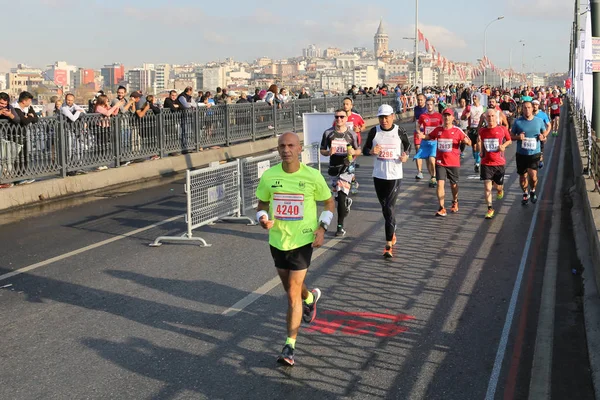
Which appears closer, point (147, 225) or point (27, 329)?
point (27, 329)

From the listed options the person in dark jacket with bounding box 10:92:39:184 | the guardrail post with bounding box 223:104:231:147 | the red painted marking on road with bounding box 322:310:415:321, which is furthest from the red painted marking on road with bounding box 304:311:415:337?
the guardrail post with bounding box 223:104:231:147

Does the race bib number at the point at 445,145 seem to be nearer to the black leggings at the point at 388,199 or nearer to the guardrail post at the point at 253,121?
the black leggings at the point at 388,199

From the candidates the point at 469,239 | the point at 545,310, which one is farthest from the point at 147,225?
the point at 545,310

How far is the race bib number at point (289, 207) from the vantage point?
6.11m

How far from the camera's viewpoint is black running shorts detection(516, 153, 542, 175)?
1409cm

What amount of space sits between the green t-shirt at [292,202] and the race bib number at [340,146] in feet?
17.4

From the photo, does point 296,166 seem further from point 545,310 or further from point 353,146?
point 353,146

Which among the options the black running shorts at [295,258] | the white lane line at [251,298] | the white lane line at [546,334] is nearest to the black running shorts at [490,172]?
the white lane line at [546,334]

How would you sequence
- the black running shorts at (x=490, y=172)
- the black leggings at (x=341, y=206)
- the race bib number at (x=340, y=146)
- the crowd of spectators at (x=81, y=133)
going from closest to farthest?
the black leggings at (x=341, y=206) < the race bib number at (x=340, y=146) < the black running shorts at (x=490, y=172) < the crowd of spectators at (x=81, y=133)

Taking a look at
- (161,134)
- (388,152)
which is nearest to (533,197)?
(388,152)

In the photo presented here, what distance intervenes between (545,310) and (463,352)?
1.52 meters

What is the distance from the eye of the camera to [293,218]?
6113 mm

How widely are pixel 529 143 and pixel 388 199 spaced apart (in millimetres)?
5125

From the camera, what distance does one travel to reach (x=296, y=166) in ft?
20.3
